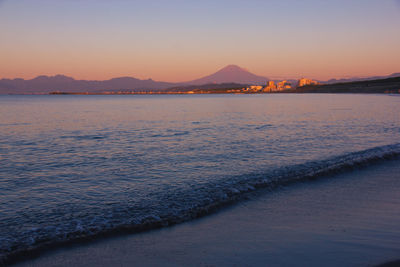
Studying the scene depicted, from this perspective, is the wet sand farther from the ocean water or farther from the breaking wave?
the ocean water

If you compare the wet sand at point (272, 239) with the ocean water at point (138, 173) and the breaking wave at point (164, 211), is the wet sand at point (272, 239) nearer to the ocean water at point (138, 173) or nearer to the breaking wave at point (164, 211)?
the breaking wave at point (164, 211)

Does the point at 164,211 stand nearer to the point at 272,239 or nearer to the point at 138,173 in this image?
the point at 272,239

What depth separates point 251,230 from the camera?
6.14 metres

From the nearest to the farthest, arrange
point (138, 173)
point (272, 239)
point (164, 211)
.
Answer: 1. point (272, 239)
2. point (164, 211)
3. point (138, 173)

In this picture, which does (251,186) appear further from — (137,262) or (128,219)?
(137,262)

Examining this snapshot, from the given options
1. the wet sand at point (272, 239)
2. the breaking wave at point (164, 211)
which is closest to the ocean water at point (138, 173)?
the breaking wave at point (164, 211)

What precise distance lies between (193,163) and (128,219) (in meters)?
5.84

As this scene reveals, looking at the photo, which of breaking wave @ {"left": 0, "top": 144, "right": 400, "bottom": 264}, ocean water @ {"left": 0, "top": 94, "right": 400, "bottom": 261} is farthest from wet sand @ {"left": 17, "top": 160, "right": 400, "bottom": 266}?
ocean water @ {"left": 0, "top": 94, "right": 400, "bottom": 261}

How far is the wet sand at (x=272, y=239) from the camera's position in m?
5.01

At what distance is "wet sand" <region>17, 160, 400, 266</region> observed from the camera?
501 cm

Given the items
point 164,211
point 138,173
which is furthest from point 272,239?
point 138,173

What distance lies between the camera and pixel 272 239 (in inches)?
225

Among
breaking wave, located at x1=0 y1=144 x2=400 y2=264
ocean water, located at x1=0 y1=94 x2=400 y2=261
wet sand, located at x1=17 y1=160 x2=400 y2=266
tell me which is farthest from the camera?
ocean water, located at x1=0 y1=94 x2=400 y2=261

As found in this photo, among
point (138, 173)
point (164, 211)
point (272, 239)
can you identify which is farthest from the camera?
point (138, 173)
